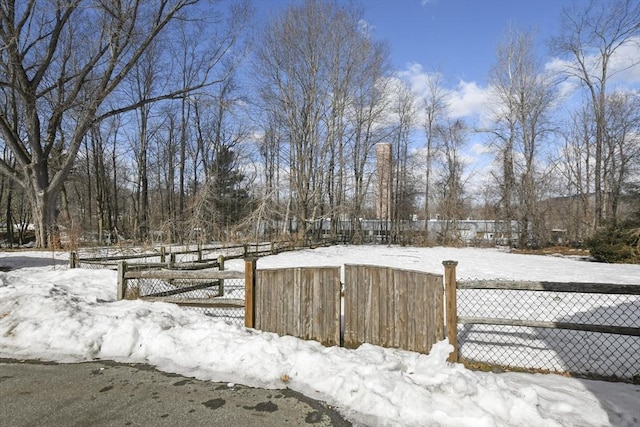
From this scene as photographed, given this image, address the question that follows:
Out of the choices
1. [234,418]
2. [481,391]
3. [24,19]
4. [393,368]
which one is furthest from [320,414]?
[24,19]

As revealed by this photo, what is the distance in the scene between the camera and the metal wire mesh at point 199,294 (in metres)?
6.03

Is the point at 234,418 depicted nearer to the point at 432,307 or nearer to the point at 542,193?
the point at 432,307

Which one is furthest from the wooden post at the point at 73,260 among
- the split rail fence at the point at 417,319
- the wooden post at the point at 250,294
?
the wooden post at the point at 250,294

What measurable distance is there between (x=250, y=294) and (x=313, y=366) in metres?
1.78

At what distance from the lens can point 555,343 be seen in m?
5.45

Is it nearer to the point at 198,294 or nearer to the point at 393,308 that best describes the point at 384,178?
the point at 198,294

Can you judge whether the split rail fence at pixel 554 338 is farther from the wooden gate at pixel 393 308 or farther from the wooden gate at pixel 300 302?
the wooden gate at pixel 300 302

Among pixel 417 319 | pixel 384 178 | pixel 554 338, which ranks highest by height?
pixel 384 178

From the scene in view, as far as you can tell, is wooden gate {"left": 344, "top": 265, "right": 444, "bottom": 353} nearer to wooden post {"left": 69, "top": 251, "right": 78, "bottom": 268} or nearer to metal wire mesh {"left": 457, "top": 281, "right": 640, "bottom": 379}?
metal wire mesh {"left": 457, "top": 281, "right": 640, "bottom": 379}

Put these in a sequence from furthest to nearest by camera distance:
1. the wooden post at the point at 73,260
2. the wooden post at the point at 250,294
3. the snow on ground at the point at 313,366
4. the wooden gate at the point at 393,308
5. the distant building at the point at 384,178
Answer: the distant building at the point at 384,178 → the wooden post at the point at 73,260 → the wooden post at the point at 250,294 → the wooden gate at the point at 393,308 → the snow on ground at the point at 313,366

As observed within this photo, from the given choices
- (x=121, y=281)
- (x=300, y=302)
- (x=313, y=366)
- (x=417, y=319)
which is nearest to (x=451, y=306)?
(x=417, y=319)

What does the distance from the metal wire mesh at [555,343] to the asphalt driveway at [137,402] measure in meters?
2.72

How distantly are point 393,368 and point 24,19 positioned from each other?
82.4ft

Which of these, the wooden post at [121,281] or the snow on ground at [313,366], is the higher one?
the wooden post at [121,281]
